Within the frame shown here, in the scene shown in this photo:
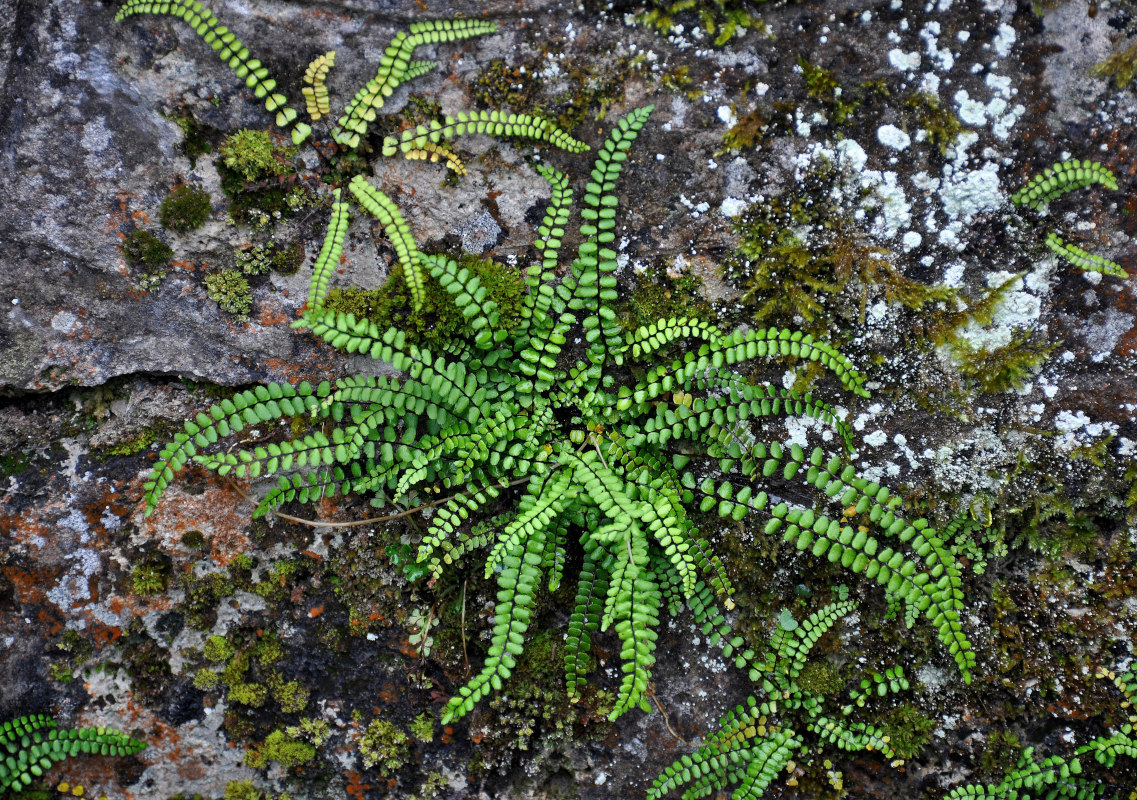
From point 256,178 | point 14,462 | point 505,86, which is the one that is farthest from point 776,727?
point 14,462

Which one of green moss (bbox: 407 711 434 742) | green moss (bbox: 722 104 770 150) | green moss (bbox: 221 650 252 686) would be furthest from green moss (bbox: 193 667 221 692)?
green moss (bbox: 722 104 770 150)

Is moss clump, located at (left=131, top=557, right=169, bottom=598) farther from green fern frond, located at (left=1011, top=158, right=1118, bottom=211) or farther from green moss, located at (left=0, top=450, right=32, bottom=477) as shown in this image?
green fern frond, located at (left=1011, top=158, right=1118, bottom=211)

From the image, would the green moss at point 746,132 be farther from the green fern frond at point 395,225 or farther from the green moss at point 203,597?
the green moss at point 203,597

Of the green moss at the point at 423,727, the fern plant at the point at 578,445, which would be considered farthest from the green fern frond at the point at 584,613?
the green moss at the point at 423,727

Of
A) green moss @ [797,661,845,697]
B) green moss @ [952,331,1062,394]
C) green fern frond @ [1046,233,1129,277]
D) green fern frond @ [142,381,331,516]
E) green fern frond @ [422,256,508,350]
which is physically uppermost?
green fern frond @ [1046,233,1129,277]

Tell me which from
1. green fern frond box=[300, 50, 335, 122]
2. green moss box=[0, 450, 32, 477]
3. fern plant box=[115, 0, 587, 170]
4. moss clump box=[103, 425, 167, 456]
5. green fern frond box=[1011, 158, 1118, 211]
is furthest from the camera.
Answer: moss clump box=[103, 425, 167, 456]

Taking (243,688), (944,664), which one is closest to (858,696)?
(944,664)

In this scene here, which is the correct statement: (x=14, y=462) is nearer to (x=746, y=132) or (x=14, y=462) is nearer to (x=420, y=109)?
(x=420, y=109)
